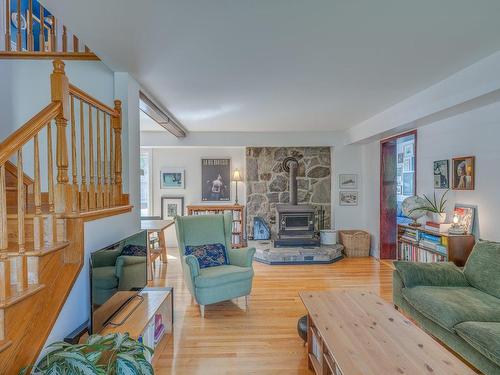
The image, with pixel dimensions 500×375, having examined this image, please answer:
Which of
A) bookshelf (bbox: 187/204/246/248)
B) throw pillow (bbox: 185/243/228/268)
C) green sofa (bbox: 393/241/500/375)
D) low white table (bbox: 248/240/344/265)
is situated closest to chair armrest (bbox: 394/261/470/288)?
green sofa (bbox: 393/241/500/375)

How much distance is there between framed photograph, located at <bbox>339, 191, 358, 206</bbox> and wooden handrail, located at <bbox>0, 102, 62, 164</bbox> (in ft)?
16.7

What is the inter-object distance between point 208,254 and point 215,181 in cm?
→ 288

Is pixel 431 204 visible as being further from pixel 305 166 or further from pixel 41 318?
pixel 41 318

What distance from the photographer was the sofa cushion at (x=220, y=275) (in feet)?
10.1

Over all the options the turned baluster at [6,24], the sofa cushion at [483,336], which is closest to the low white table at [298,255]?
the sofa cushion at [483,336]

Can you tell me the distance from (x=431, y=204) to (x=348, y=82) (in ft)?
6.68

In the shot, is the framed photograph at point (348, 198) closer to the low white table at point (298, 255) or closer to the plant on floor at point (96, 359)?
the low white table at point (298, 255)

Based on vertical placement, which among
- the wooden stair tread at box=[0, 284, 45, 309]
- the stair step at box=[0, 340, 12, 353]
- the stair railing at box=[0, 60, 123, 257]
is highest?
the stair railing at box=[0, 60, 123, 257]

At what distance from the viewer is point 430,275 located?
9.04 feet

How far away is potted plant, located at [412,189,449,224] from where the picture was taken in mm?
3473

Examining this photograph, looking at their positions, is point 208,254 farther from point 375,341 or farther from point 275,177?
point 275,177

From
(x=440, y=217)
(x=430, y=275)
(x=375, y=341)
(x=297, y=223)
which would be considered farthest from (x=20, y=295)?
(x=297, y=223)

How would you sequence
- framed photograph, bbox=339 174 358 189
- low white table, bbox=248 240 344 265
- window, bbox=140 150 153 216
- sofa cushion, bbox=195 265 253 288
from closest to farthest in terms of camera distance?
sofa cushion, bbox=195 265 253 288 → low white table, bbox=248 240 344 265 → framed photograph, bbox=339 174 358 189 → window, bbox=140 150 153 216

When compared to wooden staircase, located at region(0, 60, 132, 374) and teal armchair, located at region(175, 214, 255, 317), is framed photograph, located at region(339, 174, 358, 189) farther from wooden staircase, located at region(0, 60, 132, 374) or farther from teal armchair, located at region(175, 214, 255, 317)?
wooden staircase, located at region(0, 60, 132, 374)
